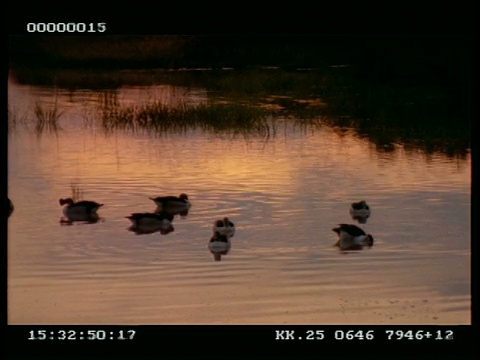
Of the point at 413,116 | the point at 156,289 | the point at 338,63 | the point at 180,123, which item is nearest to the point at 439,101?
the point at 413,116

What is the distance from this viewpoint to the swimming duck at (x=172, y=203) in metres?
9.91

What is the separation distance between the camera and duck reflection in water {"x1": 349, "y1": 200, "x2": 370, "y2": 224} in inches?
375

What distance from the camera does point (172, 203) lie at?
9953 mm

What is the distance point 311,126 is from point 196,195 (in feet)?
11.5

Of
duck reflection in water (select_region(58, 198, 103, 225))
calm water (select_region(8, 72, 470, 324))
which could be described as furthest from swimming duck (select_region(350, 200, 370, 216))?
duck reflection in water (select_region(58, 198, 103, 225))

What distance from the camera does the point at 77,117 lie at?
1346 centimetres

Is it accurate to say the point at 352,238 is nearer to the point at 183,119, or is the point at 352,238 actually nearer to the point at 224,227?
the point at 224,227

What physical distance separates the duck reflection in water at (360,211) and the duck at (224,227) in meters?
1.01

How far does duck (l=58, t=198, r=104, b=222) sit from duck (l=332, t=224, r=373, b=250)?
2013 mm

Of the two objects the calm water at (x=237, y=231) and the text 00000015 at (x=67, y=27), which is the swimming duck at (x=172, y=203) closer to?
the calm water at (x=237, y=231)

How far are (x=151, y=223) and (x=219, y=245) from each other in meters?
1.05
